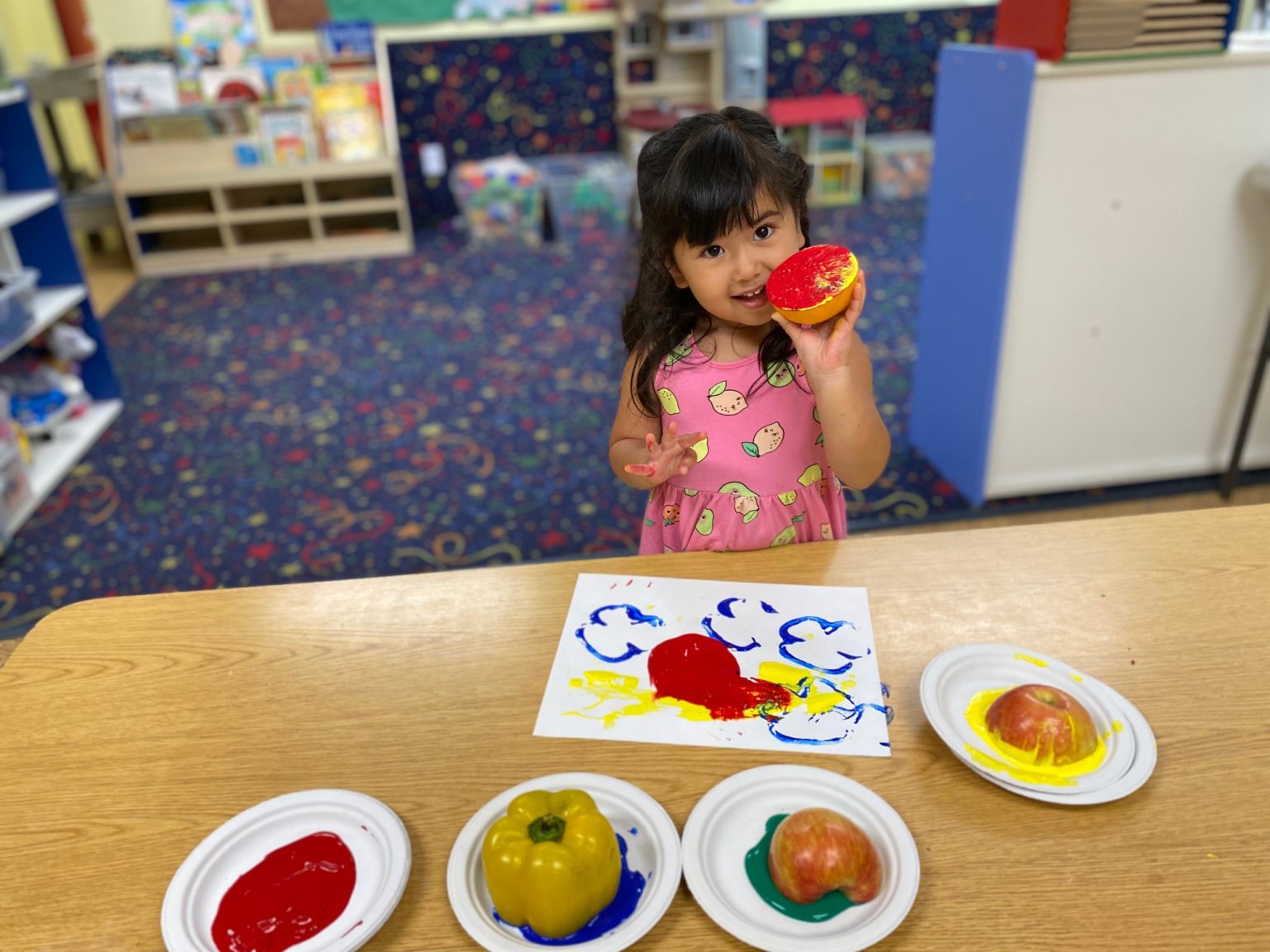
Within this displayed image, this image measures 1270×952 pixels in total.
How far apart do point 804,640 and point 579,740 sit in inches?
10.1

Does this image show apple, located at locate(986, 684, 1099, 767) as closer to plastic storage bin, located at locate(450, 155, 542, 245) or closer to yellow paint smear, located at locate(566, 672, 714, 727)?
yellow paint smear, located at locate(566, 672, 714, 727)

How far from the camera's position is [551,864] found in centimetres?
65

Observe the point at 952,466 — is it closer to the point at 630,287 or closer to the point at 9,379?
the point at 630,287

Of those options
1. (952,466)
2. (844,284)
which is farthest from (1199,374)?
(844,284)

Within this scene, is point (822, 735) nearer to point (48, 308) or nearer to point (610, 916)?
point (610, 916)

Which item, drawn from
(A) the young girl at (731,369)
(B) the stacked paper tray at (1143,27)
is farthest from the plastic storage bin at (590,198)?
(A) the young girl at (731,369)

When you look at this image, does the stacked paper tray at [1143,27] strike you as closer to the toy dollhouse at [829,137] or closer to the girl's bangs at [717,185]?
the girl's bangs at [717,185]

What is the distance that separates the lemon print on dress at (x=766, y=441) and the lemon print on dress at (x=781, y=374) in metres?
0.06

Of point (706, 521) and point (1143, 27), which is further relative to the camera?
point (1143, 27)

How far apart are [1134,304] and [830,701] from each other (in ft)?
6.02

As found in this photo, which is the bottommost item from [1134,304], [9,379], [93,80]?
[9,379]

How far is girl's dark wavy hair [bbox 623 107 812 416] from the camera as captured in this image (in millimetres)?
1011

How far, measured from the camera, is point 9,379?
2980 mm

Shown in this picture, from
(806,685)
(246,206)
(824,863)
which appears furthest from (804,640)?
(246,206)
